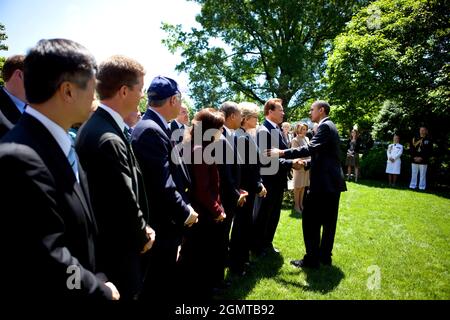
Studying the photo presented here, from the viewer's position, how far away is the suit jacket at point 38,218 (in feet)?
4.36

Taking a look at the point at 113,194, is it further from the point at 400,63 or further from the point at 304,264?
the point at 400,63

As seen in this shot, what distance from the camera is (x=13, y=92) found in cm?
339

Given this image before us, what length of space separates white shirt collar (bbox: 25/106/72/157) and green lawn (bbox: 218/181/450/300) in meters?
3.33

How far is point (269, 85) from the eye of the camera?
894 inches

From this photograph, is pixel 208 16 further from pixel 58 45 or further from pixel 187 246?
pixel 58 45

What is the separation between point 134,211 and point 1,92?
232cm

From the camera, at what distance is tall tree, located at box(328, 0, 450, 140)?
44.5 ft

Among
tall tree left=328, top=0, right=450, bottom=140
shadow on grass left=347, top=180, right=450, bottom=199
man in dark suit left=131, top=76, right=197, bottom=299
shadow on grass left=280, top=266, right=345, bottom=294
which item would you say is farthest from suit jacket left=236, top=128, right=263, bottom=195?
tall tree left=328, top=0, right=450, bottom=140

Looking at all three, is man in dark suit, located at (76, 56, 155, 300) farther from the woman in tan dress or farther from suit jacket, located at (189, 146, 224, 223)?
the woman in tan dress

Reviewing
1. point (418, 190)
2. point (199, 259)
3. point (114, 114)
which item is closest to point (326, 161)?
point (199, 259)

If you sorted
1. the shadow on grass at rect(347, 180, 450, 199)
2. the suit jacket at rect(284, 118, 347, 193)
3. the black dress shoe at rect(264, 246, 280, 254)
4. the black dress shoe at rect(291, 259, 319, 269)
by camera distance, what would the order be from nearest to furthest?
the suit jacket at rect(284, 118, 347, 193) → the black dress shoe at rect(291, 259, 319, 269) → the black dress shoe at rect(264, 246, 280, 254) → the shadow on grass at rect(347, 180, 450, 199)

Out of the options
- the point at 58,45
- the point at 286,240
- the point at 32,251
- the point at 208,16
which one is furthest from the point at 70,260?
the point at 208,16

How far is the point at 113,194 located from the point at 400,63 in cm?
1563

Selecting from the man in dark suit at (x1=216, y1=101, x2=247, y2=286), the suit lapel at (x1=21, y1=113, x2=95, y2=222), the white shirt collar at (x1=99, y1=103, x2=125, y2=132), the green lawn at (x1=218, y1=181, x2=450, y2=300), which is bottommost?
the green lawn at (x1=218, y1=181, x2=450, y2=300)
